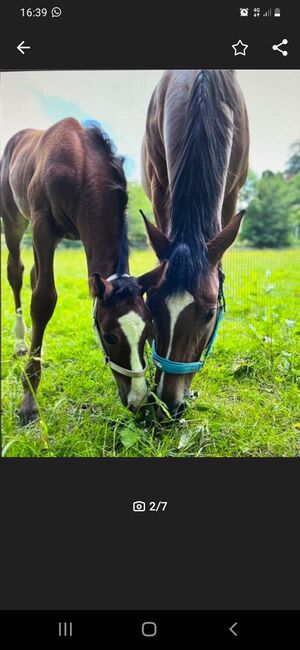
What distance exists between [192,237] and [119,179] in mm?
582

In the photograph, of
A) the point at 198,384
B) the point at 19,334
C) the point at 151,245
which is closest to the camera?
the point at 151,245

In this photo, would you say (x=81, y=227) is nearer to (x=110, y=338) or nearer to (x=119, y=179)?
(x=119, y=179)

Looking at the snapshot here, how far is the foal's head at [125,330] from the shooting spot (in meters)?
1.92

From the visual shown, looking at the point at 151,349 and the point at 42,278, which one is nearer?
the point at 151,349

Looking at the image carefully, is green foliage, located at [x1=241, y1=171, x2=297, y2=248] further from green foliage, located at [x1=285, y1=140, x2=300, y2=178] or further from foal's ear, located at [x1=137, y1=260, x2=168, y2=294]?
foal's ear, located at [x1=137, y1=260, x2=168, y2=294]

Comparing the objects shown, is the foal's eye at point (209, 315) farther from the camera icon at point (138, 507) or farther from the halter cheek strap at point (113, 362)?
the camera icon at point (138, 507)

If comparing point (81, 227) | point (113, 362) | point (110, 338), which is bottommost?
point (113, 362)

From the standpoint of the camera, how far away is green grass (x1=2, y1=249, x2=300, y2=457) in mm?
1777

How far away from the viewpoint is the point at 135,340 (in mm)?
1923

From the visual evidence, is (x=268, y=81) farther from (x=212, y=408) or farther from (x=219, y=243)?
(x=212, y=408)

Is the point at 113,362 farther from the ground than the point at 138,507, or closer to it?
farther from the ground
